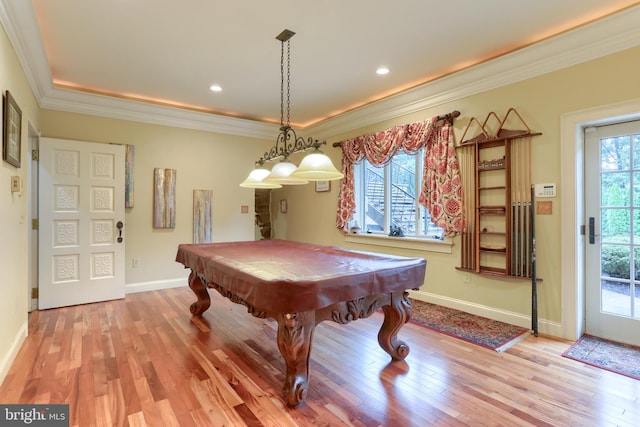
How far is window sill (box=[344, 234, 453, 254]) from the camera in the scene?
3.78 m

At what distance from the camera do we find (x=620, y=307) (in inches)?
108

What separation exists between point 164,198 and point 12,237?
7.45 ft

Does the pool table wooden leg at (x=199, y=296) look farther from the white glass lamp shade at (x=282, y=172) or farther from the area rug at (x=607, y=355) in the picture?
the area rug at (x=607, y=355)

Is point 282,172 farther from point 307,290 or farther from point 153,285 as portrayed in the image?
point 153,285

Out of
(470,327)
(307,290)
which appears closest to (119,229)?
(307,290)

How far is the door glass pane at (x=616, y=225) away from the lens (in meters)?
2.69

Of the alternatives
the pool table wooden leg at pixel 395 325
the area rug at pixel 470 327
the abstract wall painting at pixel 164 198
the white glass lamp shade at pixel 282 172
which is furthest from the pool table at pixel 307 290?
the abstract wall painting at pixel 164 198

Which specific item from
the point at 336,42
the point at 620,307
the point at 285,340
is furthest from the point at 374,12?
the point at 620,307

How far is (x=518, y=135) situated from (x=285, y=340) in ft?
9.20

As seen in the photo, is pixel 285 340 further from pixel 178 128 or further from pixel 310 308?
pixel 178 128

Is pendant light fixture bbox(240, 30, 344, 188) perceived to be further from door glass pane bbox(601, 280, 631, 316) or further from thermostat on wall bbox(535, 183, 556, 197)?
door glass pane bbox(601, 280, 631, 316)

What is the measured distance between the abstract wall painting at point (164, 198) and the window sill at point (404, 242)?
8.64 feet

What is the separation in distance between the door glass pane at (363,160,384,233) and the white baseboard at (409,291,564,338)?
1181 millimetres

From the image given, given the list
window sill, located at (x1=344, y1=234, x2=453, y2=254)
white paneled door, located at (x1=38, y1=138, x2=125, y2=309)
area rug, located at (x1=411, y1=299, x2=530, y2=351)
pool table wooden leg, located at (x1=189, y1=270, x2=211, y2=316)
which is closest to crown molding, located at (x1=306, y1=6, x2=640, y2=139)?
window sill, located at (x1=344, y1=234, x2=453, y2=254)
